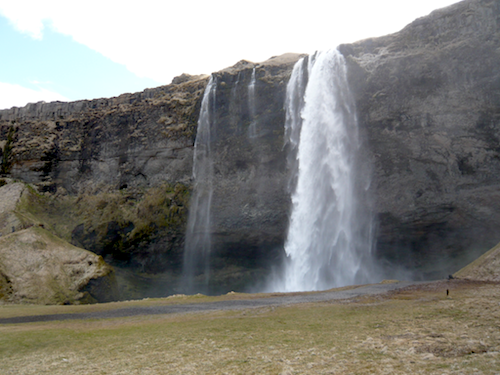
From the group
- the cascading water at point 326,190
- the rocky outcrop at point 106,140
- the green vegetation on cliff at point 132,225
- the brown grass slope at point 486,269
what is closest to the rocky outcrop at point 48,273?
the green vegetation on cliff at point 132,225

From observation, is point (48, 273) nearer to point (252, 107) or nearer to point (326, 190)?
point (252, 107)

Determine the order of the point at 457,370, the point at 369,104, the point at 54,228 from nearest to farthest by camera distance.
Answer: the point at 457,370 < the point at 369,104 < the point at 54,228

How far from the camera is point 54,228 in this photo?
44500 mm

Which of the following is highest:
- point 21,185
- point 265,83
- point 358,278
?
point 265,83

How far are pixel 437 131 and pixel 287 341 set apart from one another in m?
28.3

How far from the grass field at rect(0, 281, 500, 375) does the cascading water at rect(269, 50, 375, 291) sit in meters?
18.8

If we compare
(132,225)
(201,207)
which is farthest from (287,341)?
(132,225)

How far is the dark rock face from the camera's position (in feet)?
106

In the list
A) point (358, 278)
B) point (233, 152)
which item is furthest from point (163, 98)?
Result: point (358, 278)

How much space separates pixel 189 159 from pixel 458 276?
29.6 m

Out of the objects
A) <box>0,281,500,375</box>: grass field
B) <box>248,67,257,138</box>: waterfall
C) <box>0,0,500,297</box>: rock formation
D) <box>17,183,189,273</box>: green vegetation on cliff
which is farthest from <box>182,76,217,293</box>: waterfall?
<box>0,281,500,375</box>: grass field

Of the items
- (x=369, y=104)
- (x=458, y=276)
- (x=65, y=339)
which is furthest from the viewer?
(x=369, y=104)

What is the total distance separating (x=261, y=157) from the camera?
40031mm

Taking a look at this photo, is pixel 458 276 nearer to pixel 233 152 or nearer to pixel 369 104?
pixel 369 104
